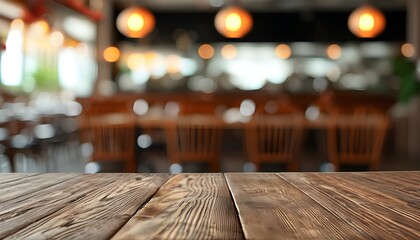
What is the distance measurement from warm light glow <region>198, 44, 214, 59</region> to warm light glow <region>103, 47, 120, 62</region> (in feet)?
6.50

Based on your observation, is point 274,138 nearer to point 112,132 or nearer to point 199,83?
point 112,132

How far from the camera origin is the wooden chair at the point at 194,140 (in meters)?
4.39

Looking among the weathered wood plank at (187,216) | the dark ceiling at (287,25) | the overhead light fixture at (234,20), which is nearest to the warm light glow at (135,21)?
the overhead light fixture at (234,20)

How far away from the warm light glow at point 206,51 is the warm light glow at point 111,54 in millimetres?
1982

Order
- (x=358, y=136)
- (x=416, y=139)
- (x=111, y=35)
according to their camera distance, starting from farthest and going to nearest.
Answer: (x=111, y=35) < (x=416, y=139) < (x=358, y=136)

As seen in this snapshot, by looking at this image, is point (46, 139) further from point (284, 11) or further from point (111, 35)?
point (284, 11)

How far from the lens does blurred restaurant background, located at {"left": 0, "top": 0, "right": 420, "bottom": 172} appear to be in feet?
15.1

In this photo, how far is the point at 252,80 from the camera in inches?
544

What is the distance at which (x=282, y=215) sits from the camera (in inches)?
37.5

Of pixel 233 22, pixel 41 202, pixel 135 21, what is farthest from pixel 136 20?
pixel 41 202

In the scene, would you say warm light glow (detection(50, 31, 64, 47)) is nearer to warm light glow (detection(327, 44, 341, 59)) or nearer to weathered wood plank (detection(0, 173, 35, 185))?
warm light glow (detection(327, 44, 341, 59))

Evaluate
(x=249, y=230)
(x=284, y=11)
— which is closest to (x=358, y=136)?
(x=249, y=230)

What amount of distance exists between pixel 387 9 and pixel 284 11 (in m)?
2.40

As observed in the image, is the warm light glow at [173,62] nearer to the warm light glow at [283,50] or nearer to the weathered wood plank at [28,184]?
the warm light glow at [283,50]
